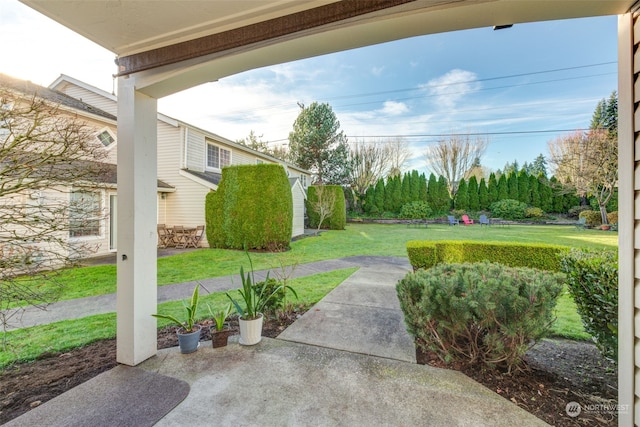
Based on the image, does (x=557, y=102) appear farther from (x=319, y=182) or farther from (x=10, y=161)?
(x=10, y=161)

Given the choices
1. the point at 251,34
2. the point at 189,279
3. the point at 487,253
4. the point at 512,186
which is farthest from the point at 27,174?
the point at 512,186

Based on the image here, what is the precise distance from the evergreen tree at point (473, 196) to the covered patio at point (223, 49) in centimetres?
2241

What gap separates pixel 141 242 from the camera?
2506mm

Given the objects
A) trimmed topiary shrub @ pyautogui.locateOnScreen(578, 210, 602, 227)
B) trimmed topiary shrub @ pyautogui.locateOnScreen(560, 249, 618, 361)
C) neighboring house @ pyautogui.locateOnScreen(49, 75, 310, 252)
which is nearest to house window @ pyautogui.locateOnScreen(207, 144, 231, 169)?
neighboring house @ pyautogui.locateOnScreen(49, 75, 310, 252)

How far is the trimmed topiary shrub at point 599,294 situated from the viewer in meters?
2.03

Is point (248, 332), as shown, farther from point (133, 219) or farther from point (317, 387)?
point (133, 219)

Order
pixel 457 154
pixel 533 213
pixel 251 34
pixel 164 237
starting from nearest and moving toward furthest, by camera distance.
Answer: pixel 251 34, pixel 164 237, pixel 533 213, pixel 457 154

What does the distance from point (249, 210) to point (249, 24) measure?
8.09 m

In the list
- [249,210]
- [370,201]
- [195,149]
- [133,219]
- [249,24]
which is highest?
[195,149]

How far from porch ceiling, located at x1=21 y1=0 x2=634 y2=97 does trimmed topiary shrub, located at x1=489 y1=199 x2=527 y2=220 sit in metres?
21.6

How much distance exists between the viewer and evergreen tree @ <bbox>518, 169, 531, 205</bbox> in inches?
783

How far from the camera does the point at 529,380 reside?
2.20 meters

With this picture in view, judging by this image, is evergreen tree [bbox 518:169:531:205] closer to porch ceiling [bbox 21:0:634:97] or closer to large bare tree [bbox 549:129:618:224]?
large bare tree [bbox 549:129:618:224]

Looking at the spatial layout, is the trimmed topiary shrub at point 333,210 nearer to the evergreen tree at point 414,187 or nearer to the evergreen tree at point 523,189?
the evergreen tree at point 414,187
